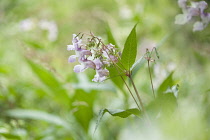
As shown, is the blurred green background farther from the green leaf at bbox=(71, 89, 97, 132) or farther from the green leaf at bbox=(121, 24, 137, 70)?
the green leaf at bbox=(121, 24, 137, 70)

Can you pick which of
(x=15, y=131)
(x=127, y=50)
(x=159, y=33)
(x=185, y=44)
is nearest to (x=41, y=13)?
(x=159, y=33)

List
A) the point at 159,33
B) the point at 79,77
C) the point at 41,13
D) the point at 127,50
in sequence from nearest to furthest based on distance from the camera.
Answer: the point at 127,50
the point at 79,77
the point at 159,33
the point at 41,13

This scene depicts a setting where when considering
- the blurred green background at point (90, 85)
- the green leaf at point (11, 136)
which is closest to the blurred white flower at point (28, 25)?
the blurred green background at point (90, 85)

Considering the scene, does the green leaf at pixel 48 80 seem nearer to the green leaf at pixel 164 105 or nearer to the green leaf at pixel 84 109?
the green leaf at pixel 84 109

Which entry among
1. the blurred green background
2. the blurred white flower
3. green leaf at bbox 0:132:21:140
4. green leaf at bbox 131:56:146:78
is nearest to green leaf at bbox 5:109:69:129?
the blurred green background

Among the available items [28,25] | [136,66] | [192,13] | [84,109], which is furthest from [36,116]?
[28,25]

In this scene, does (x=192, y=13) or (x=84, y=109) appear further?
(x=84, y=109)

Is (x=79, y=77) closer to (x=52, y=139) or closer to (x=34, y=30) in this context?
(x=52, y=139)

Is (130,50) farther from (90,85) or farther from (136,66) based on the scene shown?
(90,85)
